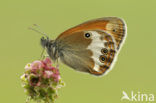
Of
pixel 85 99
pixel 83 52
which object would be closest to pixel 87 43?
pixel 83 52

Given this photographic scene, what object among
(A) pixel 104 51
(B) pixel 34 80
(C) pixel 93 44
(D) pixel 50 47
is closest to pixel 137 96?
(A) pixel 104 51

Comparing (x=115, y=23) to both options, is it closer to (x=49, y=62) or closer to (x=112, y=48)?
(x=112, y=48)

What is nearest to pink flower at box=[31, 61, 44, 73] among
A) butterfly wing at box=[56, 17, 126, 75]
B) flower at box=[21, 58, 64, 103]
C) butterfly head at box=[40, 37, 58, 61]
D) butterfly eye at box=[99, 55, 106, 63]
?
flower at box=[21, 58, 64, 103]

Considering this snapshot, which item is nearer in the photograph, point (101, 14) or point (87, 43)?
point (87, 43)

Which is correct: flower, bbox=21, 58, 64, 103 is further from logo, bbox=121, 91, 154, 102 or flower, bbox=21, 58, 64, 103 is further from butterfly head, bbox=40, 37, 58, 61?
logo, bbox=121, 91, 154, 102

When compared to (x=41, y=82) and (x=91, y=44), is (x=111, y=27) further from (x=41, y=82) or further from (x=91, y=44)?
(x=41, y=82)
